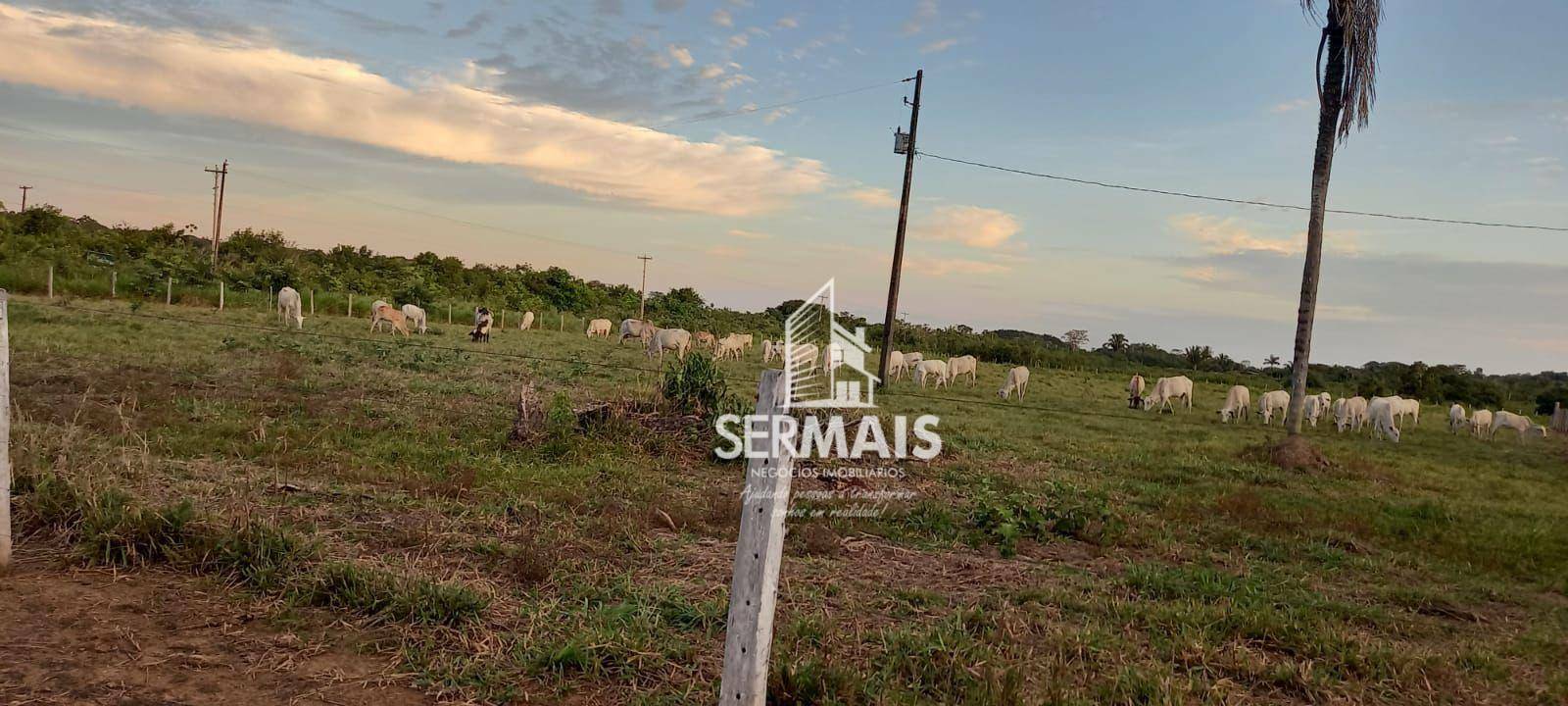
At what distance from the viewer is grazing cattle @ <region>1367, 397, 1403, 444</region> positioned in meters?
20.7

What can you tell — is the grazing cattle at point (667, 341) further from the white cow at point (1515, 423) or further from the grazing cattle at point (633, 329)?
the white cow at point (1515, 423)

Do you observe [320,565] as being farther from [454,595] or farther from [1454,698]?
[1454,698]

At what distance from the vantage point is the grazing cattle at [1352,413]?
2264 cm

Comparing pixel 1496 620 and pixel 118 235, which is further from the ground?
pixel 118 235

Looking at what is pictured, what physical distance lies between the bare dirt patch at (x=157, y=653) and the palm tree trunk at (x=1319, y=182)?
14.9m

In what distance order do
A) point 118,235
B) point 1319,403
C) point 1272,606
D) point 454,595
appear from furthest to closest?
1. point 118,235
2. point 1319,403
3. point 1272,606
4. point 454,595

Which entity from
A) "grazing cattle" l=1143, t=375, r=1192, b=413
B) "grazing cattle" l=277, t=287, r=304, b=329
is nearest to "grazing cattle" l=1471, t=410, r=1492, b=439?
"grazing cattle" l=1143, t=375, r=1192, b=413

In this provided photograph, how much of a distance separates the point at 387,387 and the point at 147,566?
8715 mm

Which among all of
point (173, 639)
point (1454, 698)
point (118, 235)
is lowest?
point (173, 639)

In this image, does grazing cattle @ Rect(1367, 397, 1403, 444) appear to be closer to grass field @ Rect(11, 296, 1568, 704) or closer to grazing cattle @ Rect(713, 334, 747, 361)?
grass field @ Rect(11, 296, 1568, 704)

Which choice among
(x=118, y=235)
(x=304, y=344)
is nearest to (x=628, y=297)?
(x=118, y=235)

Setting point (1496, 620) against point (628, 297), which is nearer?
point (1496, 620)

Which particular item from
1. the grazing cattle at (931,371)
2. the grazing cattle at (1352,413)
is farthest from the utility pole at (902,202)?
the grazing cattle at (1352,413)

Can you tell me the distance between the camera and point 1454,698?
4770mm
